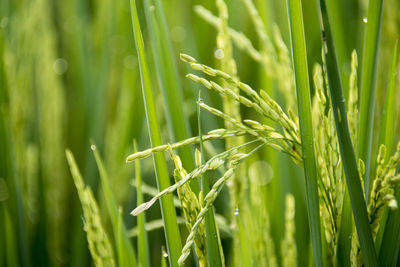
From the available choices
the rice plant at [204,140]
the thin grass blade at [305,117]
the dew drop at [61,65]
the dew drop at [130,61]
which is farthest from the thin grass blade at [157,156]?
the dew drop at [61,65]

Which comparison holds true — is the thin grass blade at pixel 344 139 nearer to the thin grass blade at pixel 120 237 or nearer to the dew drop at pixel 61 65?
the thin grass blade at pixel 120 237

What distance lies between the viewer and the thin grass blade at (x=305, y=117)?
1.47 feet

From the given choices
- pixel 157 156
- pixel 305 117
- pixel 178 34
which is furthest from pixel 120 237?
pixel 178 34

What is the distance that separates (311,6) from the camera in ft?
4.04

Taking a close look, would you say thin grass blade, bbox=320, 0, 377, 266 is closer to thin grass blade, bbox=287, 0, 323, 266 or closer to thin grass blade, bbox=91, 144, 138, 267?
thin grass blade, bbox=287, 0, 323, 266

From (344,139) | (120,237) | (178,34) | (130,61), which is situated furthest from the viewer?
(178,34)

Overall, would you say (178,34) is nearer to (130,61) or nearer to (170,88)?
(130,61)

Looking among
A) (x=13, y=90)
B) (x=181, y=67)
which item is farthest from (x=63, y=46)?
(x=13, y=90)

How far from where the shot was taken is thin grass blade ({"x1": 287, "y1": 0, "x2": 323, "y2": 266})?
0.45 metres

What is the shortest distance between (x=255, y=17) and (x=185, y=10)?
31.1 inches

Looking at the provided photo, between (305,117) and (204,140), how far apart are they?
0.11m

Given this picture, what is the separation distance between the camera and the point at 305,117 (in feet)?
1.48

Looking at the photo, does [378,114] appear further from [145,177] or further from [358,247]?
[145,177]

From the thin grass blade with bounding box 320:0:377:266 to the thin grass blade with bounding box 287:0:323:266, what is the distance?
0.04m
